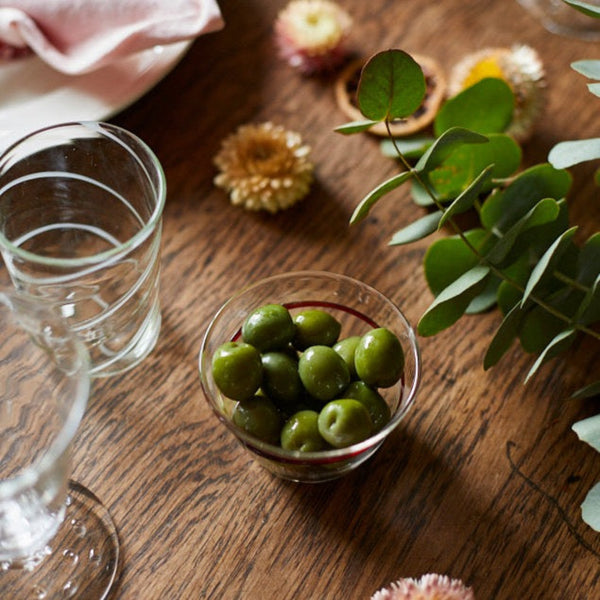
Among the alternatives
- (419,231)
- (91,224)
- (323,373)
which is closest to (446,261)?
(419,231)

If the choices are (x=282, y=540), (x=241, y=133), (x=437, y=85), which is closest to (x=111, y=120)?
(x=241, y=133)

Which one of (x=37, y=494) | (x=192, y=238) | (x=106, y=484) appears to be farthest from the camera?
(x=192, y=238)

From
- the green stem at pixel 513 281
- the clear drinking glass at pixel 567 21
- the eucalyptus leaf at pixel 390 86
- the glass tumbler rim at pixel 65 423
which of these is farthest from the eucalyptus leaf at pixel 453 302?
the clear drinking glass at pixel 567 21

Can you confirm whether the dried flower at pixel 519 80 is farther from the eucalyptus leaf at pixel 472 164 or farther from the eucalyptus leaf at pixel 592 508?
the eucalyptus leaf at pixel 592 508

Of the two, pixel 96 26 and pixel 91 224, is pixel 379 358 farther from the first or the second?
pixel 96 26

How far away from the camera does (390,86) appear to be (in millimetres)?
524

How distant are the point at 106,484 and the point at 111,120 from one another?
0.31m

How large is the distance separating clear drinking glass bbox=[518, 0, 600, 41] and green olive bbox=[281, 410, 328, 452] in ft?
1.63

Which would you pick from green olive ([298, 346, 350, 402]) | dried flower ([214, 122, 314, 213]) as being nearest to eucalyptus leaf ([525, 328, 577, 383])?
green olive ([298, 346, 350, 402])

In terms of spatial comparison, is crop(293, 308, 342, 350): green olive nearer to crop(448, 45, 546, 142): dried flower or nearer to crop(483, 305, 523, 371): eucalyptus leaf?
crop(483, 305, 523, 371): eucalyptus leaf

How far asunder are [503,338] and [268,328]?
153mm

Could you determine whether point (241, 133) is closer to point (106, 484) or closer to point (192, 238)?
point (192, 238)

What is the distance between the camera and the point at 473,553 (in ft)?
1.77

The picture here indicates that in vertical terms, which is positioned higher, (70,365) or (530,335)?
(70,365)
